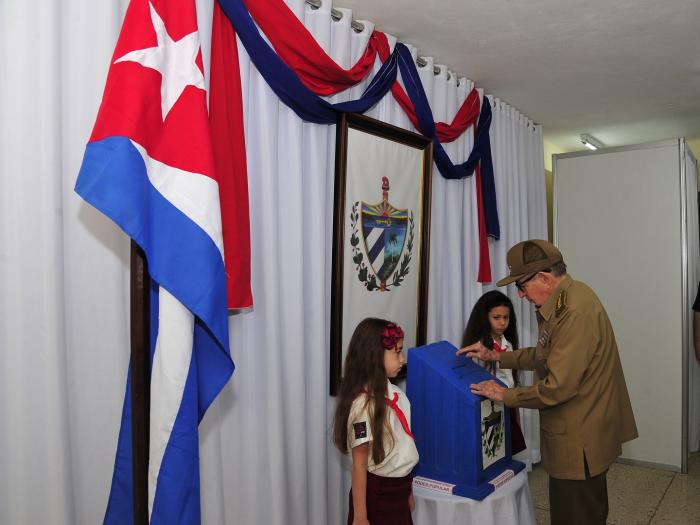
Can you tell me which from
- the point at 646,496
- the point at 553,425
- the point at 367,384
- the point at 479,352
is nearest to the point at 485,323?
the point at 479,352

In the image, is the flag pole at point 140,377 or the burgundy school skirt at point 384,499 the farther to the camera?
the burgundy school skirt at point 384,499

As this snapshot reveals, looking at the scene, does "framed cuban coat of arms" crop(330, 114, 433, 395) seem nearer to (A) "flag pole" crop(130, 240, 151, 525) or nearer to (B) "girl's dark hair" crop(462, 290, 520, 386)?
(B) "girl's dark hair" crop(462, 290, 520, 386)

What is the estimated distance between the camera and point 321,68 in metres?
2.41

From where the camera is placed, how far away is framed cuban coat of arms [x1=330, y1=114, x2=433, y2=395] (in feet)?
8.56

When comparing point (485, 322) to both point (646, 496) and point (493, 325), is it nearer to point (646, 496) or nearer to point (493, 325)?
point (493, 325)

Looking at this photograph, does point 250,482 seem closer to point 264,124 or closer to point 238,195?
point 238,195

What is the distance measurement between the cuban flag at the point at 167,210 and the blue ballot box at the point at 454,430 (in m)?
0.93

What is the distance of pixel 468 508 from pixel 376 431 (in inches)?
19.6

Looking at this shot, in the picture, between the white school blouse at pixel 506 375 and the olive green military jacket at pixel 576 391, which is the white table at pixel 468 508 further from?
the white school blouse at pixel 506 375

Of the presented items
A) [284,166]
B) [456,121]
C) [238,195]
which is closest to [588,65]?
[456,121]

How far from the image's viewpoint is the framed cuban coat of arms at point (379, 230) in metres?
2.61

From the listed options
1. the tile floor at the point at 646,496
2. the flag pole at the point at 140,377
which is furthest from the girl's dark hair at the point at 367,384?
the tile floor at the point at 646,496

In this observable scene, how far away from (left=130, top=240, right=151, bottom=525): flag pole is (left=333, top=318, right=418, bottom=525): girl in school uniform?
27.7 inches

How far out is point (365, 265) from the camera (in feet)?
9.15
